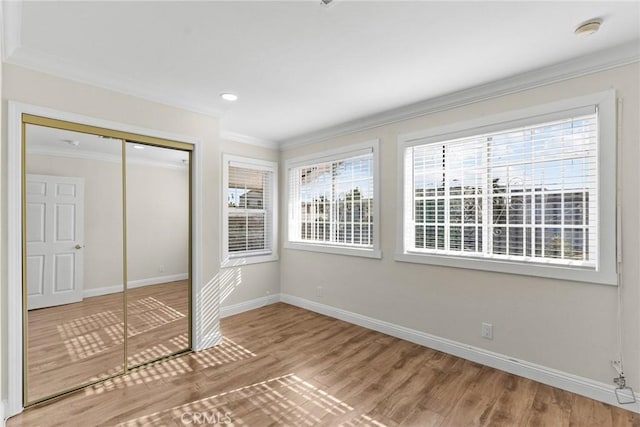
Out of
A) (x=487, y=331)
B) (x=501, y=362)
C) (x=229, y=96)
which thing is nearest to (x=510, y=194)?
(x=487, y=331)

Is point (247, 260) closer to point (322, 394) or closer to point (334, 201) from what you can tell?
point (334, 201)

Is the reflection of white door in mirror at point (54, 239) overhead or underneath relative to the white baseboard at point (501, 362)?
overhead

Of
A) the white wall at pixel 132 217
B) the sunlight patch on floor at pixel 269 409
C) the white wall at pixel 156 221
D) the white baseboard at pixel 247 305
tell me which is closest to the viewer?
the sunlight patch on floor at pixel 269 409

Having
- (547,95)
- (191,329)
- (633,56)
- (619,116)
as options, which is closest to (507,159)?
(547,95)

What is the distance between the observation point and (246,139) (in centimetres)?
439

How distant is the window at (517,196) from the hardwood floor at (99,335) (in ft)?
8.21

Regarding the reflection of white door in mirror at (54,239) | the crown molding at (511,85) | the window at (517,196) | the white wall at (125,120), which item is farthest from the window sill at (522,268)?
the reflection of white door in mirror at (54,239)

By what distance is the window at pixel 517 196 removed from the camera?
2.30m

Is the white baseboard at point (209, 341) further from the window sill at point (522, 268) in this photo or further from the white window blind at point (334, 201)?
the window sill at point (522, 268)

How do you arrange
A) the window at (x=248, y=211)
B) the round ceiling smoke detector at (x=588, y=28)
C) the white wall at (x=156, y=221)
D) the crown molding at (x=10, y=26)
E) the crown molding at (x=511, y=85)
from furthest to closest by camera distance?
the window at (x=248, y=211) < the white wall at (x=156, y=221) < the crown molding at (x=511, y=85) < the round ceiling smoke detector at (x=588, y=28) < the crown molding at (x=10, y=26)

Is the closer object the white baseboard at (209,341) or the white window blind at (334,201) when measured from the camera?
the white baseboard at (209,341)

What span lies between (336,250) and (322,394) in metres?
1.95

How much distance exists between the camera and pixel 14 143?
2096 millimetres

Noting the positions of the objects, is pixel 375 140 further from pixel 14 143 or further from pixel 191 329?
pixel 14 143
